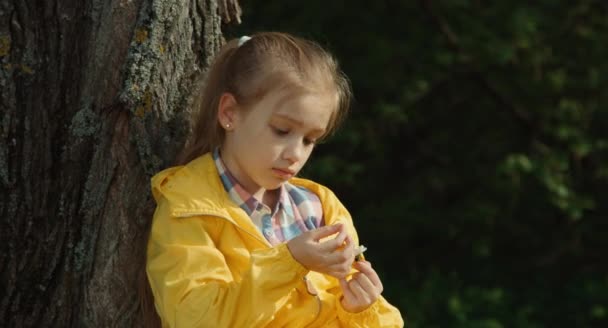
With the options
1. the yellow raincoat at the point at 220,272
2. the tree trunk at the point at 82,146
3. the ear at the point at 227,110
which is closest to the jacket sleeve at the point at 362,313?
the yellow raincoat at the point at 220,272

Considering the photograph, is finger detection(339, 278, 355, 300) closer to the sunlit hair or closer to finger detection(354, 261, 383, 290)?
finger detection(354, 261, 383, 290)

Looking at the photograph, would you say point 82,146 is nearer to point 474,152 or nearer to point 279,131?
point 279,131

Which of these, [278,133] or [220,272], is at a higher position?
[278,133]

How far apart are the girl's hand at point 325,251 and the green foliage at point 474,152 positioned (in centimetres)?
283

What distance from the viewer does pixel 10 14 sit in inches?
111

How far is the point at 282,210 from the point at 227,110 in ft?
1.00

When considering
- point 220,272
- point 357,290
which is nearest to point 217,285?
point 220,272

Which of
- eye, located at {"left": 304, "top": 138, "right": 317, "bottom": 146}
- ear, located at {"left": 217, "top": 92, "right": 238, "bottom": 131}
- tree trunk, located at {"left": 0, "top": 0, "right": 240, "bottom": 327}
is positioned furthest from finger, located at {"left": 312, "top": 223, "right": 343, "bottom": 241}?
tree trunk, located at {"left": 0, "top": 0, "right": 240, "bottom": 327}

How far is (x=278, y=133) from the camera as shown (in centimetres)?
267

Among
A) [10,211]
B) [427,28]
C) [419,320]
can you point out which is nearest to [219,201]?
[10,211]

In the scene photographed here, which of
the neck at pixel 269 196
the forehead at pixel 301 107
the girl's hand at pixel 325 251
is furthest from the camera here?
the neck at pixel 269 196

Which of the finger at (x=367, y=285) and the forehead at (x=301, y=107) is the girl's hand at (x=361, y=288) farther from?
the forehead at (x=301, y=107)

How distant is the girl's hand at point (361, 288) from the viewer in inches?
105

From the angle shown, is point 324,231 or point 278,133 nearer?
point 324,231
